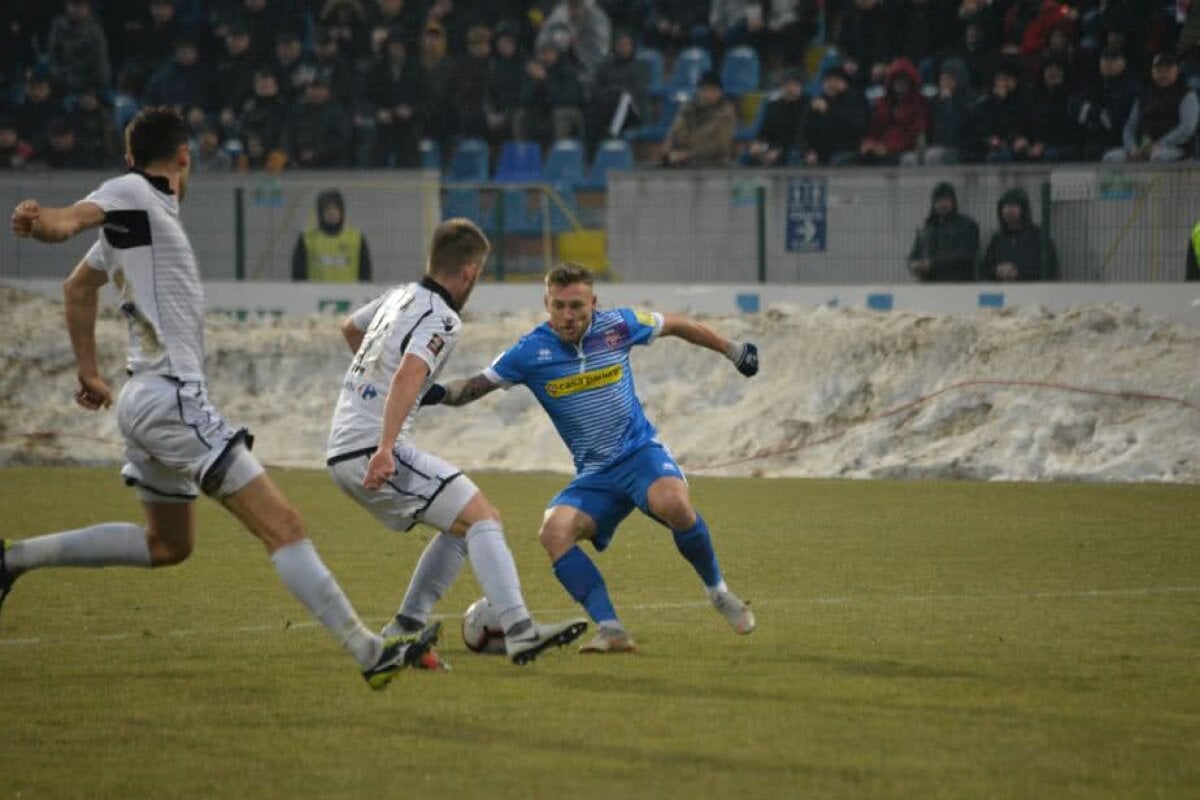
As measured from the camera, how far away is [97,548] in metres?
8.90

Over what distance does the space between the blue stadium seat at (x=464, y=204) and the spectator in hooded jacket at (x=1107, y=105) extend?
6807mm

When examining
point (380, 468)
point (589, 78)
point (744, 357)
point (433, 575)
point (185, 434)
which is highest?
point (589, 78)

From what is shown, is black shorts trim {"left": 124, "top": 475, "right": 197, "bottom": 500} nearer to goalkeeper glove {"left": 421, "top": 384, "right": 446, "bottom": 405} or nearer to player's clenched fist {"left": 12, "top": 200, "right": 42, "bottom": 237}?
goalkeeper glove {"left": 421, "top": 384, "right": 446, "bottom": 405}

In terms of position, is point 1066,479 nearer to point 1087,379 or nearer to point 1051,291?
point 1087,379

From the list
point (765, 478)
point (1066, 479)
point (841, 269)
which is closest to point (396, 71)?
point (841, 269)

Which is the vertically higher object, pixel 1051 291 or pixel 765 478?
pixel 1051 291

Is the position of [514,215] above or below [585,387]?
above

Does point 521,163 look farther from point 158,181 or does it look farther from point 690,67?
point 158,181

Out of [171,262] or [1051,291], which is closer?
[171,262]

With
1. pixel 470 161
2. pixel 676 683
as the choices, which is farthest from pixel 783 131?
pixel 676 683

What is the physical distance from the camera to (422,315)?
9016mm

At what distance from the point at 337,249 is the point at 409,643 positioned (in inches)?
652

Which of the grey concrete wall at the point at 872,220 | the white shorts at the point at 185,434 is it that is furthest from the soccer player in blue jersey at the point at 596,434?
the grey concrete wall at the point at 872,220

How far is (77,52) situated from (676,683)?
2368 cm
